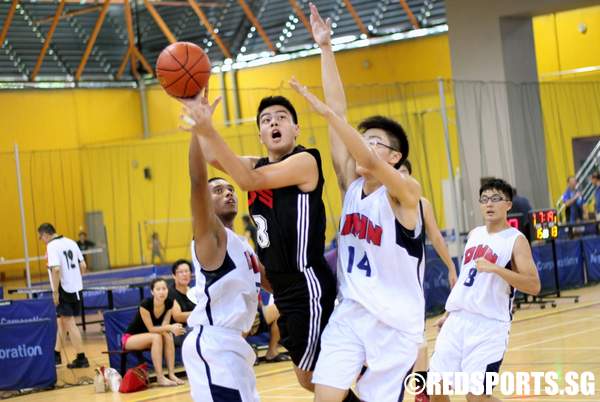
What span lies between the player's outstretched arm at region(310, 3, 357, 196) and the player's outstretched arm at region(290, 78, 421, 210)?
0.62 meters

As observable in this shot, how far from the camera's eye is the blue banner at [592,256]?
18.0 meters

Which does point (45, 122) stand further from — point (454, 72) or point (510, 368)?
point (510, 368)

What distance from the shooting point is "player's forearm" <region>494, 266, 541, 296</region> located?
657 centimetres

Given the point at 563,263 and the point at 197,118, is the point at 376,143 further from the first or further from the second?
the point at 563,263

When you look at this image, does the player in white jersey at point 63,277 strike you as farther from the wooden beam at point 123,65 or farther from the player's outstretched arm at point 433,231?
the wooden beam at point 123,65

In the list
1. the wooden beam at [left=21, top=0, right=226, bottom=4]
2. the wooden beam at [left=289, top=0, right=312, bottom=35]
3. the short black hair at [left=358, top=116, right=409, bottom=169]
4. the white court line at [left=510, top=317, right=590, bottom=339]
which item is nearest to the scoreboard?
the white court line at [left=510, top=317, right=590, bottom=339]

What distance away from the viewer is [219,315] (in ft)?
17.0

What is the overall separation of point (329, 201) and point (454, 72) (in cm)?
362

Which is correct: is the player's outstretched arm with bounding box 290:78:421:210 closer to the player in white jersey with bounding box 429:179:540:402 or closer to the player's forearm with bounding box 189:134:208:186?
the player's forearm with bounding box 189:134:208:186

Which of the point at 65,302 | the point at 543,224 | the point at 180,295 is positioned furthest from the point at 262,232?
the point at 543,224

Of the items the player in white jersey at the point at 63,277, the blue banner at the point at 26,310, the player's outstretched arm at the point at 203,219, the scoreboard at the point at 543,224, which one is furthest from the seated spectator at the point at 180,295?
the player's outstretched arm at the point at 203,219

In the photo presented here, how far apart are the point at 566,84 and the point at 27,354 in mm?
13107

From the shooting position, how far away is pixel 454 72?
67.4 ft

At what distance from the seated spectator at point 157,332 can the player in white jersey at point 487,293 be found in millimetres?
5331
